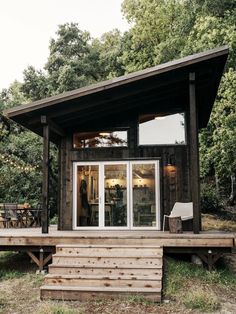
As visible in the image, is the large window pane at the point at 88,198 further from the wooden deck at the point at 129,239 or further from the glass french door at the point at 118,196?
the wooden deck at the point at 129,239

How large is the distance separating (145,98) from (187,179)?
222 cm

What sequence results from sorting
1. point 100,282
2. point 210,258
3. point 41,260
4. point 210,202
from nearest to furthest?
point 100,282 → point 210,258 → point 41,260 → point 210,202

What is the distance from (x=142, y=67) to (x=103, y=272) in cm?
1428

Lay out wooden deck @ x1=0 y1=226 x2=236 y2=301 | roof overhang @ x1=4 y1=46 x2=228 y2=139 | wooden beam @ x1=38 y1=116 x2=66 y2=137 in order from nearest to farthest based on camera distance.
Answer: wooden deck @ x1=0 y1=226 x2=236 y2=301 < roof overhang @ x1=4 y1=46 x2=228 y2=139 < wooden beam @ x1=38 y1=116 x2=66 y2=137

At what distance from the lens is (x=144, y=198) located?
8961mm

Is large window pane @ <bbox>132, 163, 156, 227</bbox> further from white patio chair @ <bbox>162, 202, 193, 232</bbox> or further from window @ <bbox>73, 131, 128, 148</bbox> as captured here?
window @ <bbox>73, 131, 128, 148</bbox>

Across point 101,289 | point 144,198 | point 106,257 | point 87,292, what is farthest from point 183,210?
point 87,292

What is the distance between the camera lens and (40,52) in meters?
37.6

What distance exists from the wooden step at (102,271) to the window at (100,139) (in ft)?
12.7

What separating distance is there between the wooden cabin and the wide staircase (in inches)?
9.7

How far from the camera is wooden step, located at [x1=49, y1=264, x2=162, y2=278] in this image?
5957 millimetres

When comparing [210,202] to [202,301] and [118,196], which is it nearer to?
[118,196]

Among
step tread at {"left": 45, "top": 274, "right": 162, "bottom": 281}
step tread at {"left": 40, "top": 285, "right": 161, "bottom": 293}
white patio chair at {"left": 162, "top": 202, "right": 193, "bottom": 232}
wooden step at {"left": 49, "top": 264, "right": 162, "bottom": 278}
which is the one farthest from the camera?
white patio chair at {"left": 162, "top": 202, "right": 193, "bottom": 232}

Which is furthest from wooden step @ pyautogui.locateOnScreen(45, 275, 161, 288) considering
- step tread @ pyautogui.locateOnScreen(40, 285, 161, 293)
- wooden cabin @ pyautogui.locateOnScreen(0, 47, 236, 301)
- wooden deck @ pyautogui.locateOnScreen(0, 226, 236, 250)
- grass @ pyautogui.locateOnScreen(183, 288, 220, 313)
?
wooden deck @ pyautogui.locateOnScreen(0, 226, 236, 250)
